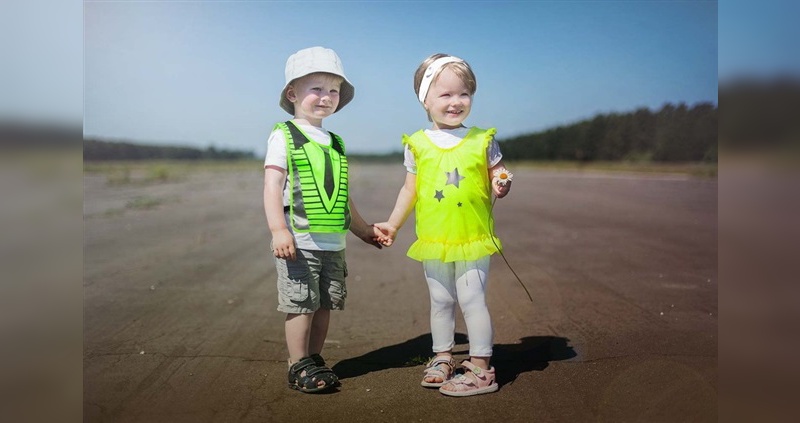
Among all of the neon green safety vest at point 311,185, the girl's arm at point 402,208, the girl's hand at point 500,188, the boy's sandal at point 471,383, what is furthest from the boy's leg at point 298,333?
the girl's hand at point 500,188

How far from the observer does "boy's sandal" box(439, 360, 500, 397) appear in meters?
2.91

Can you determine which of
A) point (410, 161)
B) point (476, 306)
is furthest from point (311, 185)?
point (476, 306)

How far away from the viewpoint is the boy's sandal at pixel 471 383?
291 centimetres

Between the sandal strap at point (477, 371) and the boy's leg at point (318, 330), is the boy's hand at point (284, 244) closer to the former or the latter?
the boy's leg at point (318, 330)

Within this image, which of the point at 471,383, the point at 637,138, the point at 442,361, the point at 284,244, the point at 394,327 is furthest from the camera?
the point at 637,138

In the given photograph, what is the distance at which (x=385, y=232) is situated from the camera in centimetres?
311

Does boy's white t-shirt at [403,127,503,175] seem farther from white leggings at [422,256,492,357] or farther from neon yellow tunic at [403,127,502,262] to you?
white leggings at [422,256,492,357]

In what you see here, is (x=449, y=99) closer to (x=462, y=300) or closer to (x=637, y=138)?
(x=462, y=300)

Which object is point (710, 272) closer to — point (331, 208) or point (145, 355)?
point (331, 208)

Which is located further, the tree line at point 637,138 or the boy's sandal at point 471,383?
the tree line at point 637,138

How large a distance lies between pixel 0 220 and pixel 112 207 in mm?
2175

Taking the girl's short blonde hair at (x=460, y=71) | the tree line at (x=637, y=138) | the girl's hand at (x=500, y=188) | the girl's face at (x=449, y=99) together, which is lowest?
the girl's hand at (x=500, y=188)

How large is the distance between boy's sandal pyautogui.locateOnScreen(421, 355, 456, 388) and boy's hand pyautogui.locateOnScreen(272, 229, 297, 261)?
2.39 feet

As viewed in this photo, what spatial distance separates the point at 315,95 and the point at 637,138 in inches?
445
